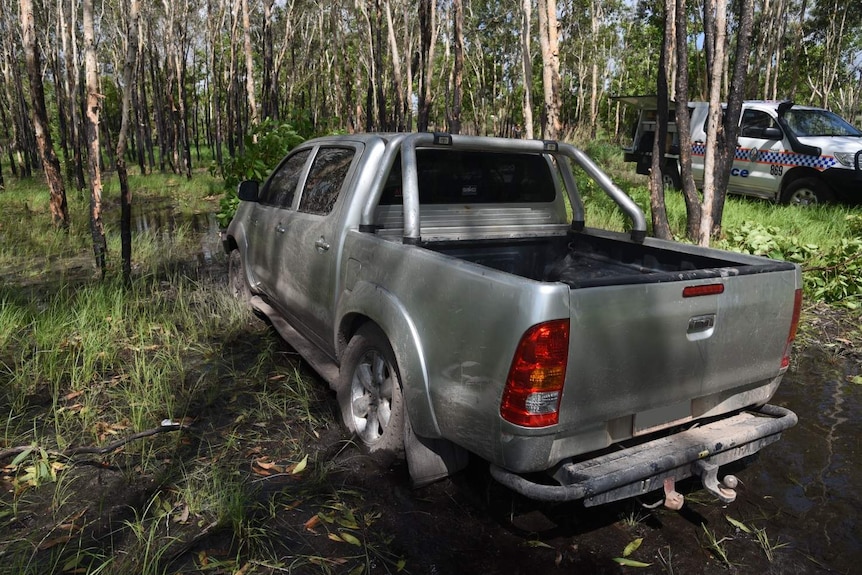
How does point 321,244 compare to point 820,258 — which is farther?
point 820,258

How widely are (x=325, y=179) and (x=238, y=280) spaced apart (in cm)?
223

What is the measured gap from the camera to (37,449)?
3205 millimetres

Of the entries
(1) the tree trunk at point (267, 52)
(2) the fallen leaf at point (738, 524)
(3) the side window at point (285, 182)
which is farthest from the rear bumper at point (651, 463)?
(1) the tree trunk at point (267, 52)

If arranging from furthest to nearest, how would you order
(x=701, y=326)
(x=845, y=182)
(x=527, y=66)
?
(x=527, y=66), (x=845, y=182), (x=701, y=326)

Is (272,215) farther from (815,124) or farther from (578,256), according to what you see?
(815,124)

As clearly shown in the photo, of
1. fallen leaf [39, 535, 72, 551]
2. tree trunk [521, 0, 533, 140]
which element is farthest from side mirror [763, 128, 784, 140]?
fallen leaf [39, 535, 72, 551]

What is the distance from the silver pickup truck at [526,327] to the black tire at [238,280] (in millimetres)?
1644

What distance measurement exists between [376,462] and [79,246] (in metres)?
7.45

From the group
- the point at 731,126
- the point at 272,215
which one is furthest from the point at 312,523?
the point at 731,126

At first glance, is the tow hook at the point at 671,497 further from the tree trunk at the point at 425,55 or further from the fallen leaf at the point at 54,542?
the tree trunk at the point at 425,55

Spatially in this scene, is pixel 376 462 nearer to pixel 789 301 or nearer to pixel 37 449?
pixel 37 449

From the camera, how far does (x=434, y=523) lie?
2.85 metres

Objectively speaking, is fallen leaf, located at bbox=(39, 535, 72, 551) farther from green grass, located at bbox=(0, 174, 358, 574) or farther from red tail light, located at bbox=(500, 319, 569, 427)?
red tail light, located at bbox=(500, 319, 569, 427)

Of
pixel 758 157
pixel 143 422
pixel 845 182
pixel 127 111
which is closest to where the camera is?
pixel 143 422
